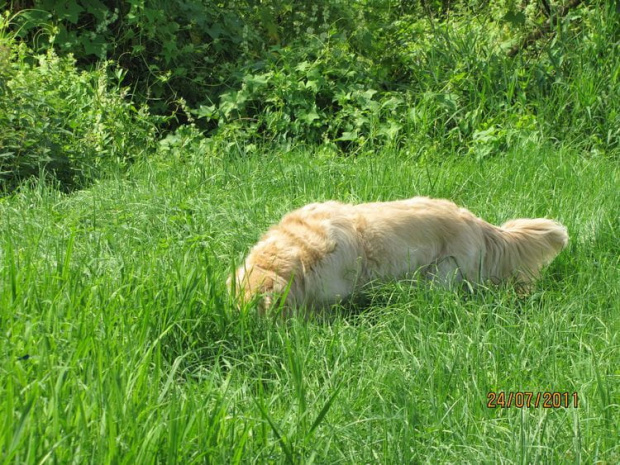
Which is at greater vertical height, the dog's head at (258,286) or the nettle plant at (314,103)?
the nettle plant at (314,103)

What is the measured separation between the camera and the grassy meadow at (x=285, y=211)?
2.64 meters

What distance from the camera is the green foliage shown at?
5902 mm

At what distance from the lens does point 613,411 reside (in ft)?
9.70

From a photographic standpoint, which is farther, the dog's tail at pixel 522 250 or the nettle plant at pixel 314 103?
the nettle plant at pixel 314 103

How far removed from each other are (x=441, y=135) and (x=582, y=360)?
144 inches

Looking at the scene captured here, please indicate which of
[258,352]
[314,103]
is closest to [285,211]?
[258,352]

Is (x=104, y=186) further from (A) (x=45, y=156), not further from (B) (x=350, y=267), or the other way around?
(B) (x=350, y=267)

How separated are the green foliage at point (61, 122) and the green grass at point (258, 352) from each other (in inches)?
29.2

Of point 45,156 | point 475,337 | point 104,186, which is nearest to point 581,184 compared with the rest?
point 475,337
